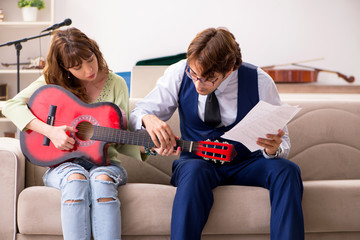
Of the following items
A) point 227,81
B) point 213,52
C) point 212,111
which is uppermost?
point 213,52

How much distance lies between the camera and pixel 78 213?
1369 millimetres

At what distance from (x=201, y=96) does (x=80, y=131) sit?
494 millimetres

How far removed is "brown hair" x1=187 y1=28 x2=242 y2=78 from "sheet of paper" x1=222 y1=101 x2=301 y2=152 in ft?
0.65

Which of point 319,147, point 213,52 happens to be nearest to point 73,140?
point 213,52

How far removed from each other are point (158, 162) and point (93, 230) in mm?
637

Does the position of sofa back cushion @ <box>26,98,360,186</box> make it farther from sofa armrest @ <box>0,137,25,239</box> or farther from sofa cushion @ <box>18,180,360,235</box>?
sofa armrest @ <box>0,137,25,239</box>

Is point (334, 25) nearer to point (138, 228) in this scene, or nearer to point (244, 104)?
point (244, 104)

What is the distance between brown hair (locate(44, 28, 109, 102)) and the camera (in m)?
1.59

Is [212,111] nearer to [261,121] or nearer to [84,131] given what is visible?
[261,121]

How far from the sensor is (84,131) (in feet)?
5.27

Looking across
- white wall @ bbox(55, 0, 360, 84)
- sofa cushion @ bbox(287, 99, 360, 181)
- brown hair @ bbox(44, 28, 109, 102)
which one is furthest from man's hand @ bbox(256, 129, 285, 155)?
white wall @ bbox(55, 0, 360, 84)

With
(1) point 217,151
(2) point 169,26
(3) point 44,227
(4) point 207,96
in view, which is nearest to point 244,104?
(4) point 207,96

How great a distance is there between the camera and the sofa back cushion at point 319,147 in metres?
1.98

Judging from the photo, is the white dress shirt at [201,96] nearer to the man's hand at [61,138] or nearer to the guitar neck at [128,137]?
the guitar neck at [128,137]
